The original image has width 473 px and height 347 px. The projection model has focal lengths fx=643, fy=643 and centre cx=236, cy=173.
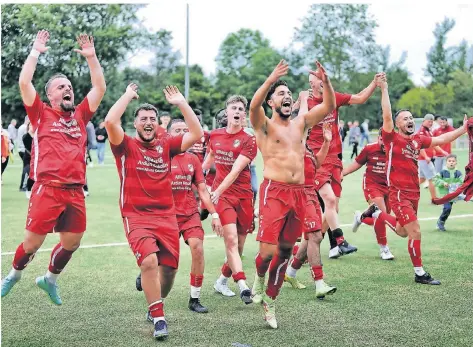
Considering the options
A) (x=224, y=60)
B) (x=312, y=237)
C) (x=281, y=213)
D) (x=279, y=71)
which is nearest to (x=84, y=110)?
(x=279, y=71)

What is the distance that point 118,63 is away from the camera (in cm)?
4541

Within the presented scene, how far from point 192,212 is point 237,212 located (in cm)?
74

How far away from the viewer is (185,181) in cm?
694

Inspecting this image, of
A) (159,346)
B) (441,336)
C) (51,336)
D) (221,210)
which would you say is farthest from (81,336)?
(441,336)

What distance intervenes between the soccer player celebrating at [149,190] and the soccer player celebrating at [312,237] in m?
1.53

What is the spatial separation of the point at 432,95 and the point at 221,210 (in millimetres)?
55862

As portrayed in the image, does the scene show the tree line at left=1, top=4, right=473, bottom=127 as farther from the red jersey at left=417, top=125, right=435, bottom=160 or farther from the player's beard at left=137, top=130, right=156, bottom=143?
the player's beard at left=137, top=130, right=156, bottom=143

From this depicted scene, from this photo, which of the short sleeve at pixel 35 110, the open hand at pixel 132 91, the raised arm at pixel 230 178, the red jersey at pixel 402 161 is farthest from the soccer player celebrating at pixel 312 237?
the short sleeve at pixel 35 110

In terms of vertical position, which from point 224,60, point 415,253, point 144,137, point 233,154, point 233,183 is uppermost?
point 224,60

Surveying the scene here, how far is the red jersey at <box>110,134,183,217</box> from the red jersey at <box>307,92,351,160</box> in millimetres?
3161

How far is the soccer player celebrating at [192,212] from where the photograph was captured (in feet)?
21.9

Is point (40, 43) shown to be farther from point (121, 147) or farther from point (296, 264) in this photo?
point (296, 264)

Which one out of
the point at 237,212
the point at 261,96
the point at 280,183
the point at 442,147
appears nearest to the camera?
the point at 261,96

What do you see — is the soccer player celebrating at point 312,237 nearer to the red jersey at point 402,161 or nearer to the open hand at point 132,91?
the red jersey at point 402,161
